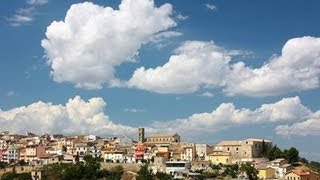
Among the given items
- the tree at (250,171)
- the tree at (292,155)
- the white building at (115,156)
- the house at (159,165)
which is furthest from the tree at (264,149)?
the white building at (115,156)

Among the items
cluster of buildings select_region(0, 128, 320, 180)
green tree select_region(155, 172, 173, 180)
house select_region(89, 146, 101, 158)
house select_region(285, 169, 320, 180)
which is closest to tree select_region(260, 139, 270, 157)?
cluster of buildings select_region(0, 128, 320, 180)

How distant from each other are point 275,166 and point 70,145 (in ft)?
147

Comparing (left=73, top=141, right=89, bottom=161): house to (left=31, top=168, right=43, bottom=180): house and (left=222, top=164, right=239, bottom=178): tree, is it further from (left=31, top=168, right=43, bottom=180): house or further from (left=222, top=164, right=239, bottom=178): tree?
(left=222, top=164, right=239, bottom=178): tree

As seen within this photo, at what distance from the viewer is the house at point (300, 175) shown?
7412cm

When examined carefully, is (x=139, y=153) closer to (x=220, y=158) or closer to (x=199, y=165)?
(x=199, y=165)

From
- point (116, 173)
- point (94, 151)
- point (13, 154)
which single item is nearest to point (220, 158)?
point (116, 173)

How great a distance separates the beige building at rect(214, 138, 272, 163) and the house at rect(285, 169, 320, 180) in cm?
1426

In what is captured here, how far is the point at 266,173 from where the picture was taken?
76.6m

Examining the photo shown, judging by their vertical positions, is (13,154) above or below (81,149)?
below

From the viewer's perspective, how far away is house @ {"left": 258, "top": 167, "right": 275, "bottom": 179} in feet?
250

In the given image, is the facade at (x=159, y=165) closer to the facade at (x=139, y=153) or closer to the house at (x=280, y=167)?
the facade at (x=139, y=153)

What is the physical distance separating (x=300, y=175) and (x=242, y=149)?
2002 cm

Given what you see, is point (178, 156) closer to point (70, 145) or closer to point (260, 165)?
point (260, 165)

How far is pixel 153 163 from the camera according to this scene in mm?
84250
